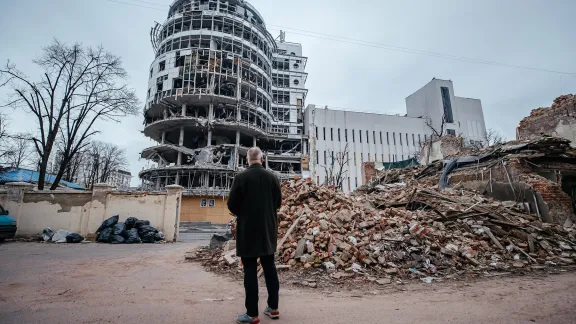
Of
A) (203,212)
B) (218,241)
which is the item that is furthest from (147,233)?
(203,212)

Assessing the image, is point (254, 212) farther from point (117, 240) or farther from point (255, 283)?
point (117, 240)

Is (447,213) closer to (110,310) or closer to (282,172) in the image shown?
(110,310)

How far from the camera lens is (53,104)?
1605 cm

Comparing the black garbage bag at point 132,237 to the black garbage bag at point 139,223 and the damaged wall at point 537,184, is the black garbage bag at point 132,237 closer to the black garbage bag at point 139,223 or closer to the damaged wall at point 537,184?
the black garbage bag at point 139,223

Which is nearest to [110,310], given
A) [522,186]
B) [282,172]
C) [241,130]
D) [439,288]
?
[439,288]

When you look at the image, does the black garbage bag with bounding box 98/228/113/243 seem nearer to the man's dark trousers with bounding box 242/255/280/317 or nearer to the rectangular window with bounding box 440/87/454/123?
the man's dark trousers with bounding box 242/255/280/317

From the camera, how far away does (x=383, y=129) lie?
49.3 metres

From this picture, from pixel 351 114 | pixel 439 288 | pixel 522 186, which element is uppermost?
pixel 351 114

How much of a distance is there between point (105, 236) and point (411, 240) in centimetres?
1062

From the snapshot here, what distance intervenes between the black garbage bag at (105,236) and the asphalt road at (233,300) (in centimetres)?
567

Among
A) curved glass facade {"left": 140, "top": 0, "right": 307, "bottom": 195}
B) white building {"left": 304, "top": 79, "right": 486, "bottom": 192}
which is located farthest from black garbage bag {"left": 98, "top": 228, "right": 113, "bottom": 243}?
white building {"left": 304, "top": 79, "right": 486, "bottom": 192}

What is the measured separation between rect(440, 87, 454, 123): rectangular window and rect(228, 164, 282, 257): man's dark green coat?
5423 cm

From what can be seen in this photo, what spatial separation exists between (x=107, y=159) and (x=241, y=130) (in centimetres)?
1988

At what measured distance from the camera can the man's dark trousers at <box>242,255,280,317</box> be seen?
97.0 inches
